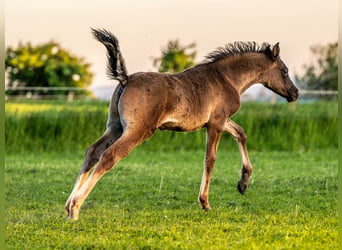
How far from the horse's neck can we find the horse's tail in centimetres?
163

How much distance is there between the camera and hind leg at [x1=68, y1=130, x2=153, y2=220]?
671cm

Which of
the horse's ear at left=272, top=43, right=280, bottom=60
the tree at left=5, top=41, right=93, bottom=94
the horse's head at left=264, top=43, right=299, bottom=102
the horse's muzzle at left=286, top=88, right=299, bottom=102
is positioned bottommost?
the tree at left=5, top=41, right=93, bottom=94

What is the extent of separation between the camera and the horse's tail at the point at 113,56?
23.2 ft

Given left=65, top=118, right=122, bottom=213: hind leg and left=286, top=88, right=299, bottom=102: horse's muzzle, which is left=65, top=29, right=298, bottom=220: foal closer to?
left=65, top=118, right=122, bottom=213: hind leg

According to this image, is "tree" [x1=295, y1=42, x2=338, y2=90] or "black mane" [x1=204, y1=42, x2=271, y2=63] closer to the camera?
"black mane" [x1=204, y1=42, x2=271, y2=63]

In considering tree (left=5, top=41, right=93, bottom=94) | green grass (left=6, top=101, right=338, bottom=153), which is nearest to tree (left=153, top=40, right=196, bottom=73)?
→ green grass (left=6, top=101, right=338, bottom=153)

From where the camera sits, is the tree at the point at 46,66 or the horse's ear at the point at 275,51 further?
the tree at the point at 46,66

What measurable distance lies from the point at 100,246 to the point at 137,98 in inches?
76.4

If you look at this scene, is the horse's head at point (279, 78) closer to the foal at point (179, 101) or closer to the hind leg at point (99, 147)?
the foal at point (179, 101)

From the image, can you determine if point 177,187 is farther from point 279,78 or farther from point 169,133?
point 169,133

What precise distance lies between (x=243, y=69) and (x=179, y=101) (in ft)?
4.73

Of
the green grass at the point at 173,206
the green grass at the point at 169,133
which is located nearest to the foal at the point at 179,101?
the green grass at the point at 173,206

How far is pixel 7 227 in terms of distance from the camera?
6.98m

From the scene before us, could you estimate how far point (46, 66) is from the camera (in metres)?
45.9
